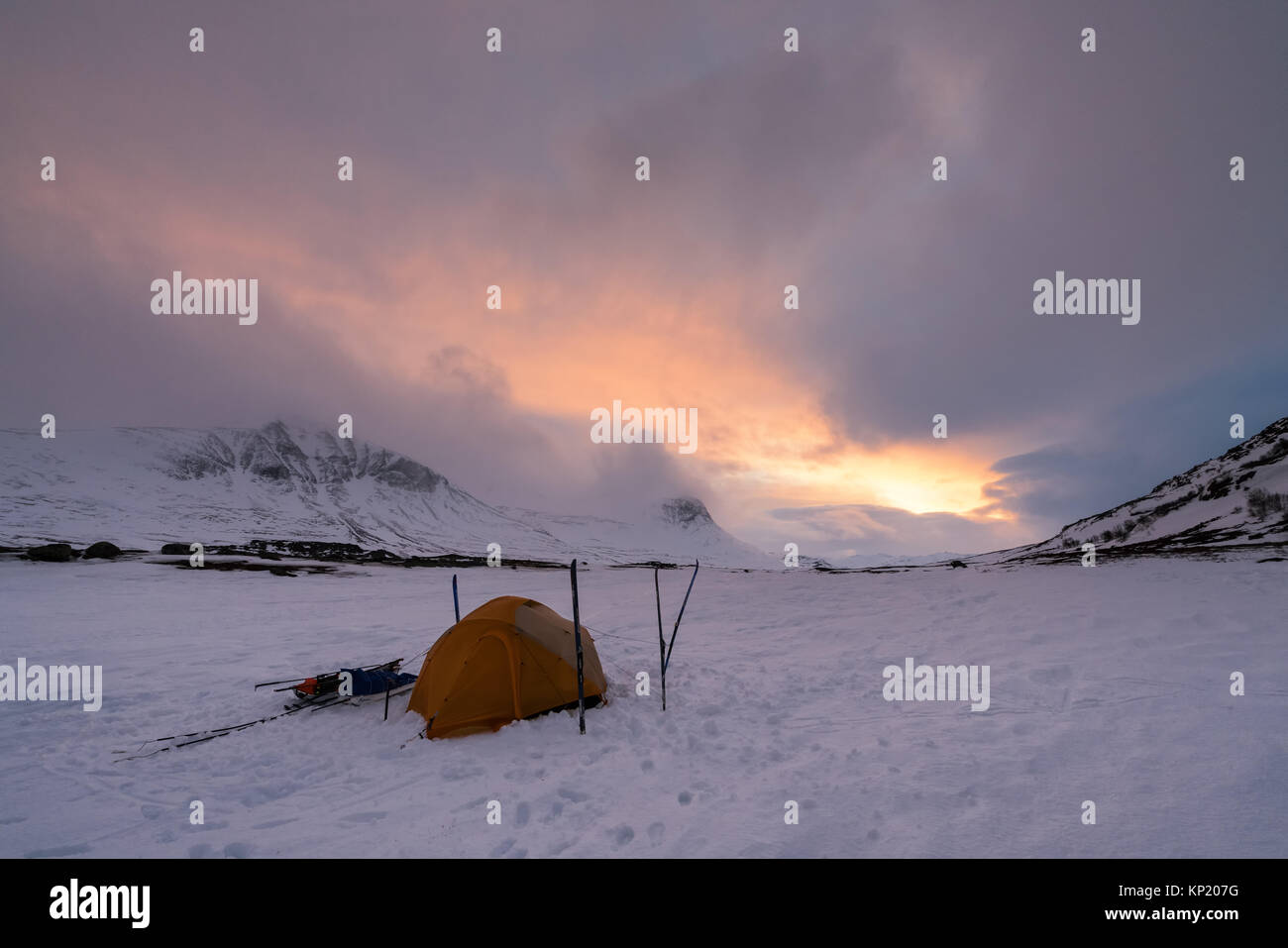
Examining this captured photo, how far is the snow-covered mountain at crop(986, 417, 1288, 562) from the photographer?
84.6 ft

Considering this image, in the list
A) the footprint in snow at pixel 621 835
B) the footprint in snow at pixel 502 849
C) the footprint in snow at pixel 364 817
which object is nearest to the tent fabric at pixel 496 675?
the footprint in snow at pixel 364 817

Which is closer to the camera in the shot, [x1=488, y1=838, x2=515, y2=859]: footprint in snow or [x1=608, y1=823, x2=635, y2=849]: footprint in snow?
[x1=488, y1=838, x2=515, y2=859]: footprint in snow

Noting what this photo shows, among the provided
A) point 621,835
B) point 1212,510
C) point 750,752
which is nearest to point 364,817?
point 621,835

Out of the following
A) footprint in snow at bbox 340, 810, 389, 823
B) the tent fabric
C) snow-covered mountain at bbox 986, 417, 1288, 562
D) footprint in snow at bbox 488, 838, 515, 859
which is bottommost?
footprint in snow at bbox 340, 810, 389, 823

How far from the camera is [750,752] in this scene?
28.1 ft

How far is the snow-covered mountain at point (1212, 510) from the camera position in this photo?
25781 millimetres

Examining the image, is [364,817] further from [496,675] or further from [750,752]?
[750,752]

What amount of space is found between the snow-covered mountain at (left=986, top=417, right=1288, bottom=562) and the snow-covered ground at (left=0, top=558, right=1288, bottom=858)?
1298 centimetres

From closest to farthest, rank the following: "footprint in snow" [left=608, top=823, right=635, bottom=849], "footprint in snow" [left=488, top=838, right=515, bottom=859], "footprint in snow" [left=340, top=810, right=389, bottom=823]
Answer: "footprint in snow" [left=488, top=838, right=515, bottom=859], "footprint in snow" [left=608, top=823, right=635, bottom=849], "footprint in snow" [left=340, top=810, right=389, bottom=823]

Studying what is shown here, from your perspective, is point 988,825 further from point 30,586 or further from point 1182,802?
point 30,586

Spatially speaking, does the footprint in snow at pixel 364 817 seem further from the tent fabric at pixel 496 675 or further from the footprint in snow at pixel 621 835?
the footprint in snow at pixel 621 835

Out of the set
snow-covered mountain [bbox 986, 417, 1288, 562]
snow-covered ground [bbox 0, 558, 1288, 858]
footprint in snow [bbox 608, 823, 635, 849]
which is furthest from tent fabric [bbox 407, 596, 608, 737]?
snow-covered mountain [bbox 986, 417, 1288, 562]

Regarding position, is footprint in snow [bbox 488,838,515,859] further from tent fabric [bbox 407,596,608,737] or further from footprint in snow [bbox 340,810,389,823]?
tent fabric [bbox 407,596,608,737]
